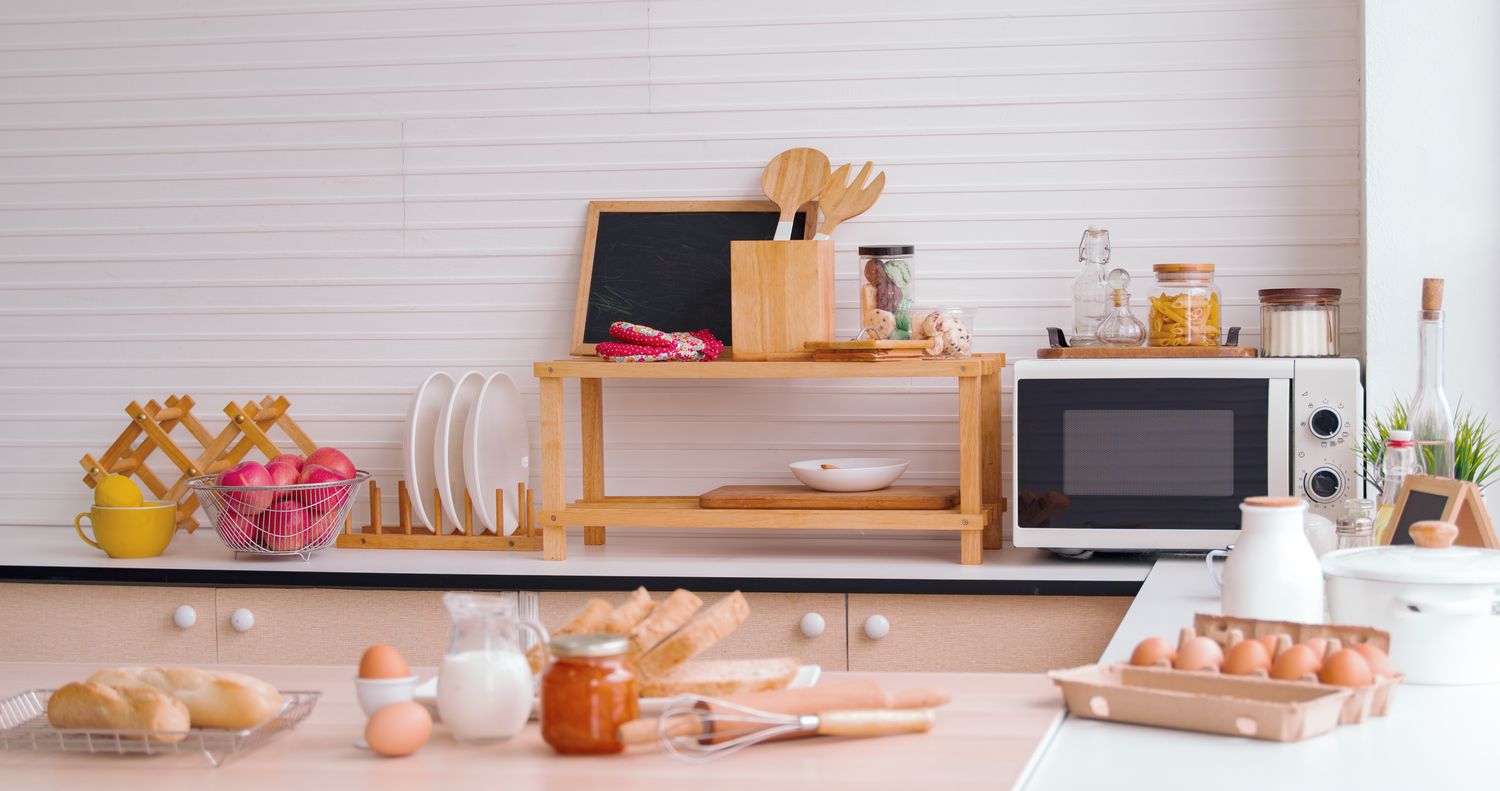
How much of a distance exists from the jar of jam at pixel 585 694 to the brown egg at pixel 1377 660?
0.77 meters

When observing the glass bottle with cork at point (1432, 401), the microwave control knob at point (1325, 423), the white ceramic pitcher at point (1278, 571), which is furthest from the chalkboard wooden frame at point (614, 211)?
the white ceramic pitcher at point (1278, 571)

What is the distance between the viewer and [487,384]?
324 centimetres

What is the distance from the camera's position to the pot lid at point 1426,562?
1.65 m

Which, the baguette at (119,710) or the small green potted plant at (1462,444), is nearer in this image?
the baguette at (119,710)

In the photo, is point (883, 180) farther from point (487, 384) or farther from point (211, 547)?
point (211, 547)

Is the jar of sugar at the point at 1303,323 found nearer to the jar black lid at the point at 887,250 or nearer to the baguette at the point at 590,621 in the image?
the jar black lid at the point at 887,250

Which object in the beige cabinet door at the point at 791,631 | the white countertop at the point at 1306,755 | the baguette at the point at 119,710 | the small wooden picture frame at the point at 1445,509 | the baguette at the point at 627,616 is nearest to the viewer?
the white countertop at the point at 1306,755

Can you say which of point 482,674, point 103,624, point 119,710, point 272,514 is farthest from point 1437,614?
point 103,624

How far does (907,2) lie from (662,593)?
144 centimetres

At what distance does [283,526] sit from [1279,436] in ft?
6.58

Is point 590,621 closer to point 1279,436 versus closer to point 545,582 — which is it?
point 545,582

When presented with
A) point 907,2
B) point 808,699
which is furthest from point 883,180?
point 808,699

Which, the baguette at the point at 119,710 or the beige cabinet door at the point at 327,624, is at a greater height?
the baguette at the point at 119,710

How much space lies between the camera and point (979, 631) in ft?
9.25
